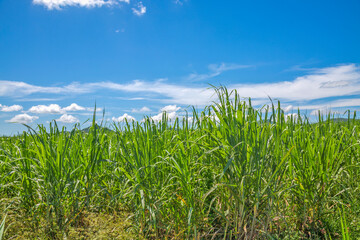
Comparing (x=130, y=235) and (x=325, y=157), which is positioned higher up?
(x=325, y=157)

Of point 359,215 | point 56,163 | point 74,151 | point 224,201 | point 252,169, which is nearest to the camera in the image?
point 252,169

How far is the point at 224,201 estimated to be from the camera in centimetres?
238

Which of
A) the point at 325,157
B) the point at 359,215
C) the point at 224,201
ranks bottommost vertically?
the point at 359,215

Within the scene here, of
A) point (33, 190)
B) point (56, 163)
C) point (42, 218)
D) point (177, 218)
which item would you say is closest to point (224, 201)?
point (177, 218)

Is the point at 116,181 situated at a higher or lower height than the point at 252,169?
lower

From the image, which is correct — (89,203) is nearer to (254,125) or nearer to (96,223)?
(96,223)

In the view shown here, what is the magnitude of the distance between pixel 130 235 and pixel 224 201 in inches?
34.2

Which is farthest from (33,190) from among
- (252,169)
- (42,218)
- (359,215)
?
(359,215)

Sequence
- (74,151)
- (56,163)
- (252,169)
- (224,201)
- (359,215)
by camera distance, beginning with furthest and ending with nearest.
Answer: (359,215) → (74,151) → (56,163) → (224,201) → (252,169)

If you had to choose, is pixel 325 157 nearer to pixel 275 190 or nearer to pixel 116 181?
pixel 275 190

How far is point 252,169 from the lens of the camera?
6.97 ft

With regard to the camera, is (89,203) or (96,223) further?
(89,203)

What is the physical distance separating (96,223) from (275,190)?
1.57 meters

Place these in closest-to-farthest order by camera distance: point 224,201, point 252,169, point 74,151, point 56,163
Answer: point 252,169, point 224,201, point 56,163, point 74,151
